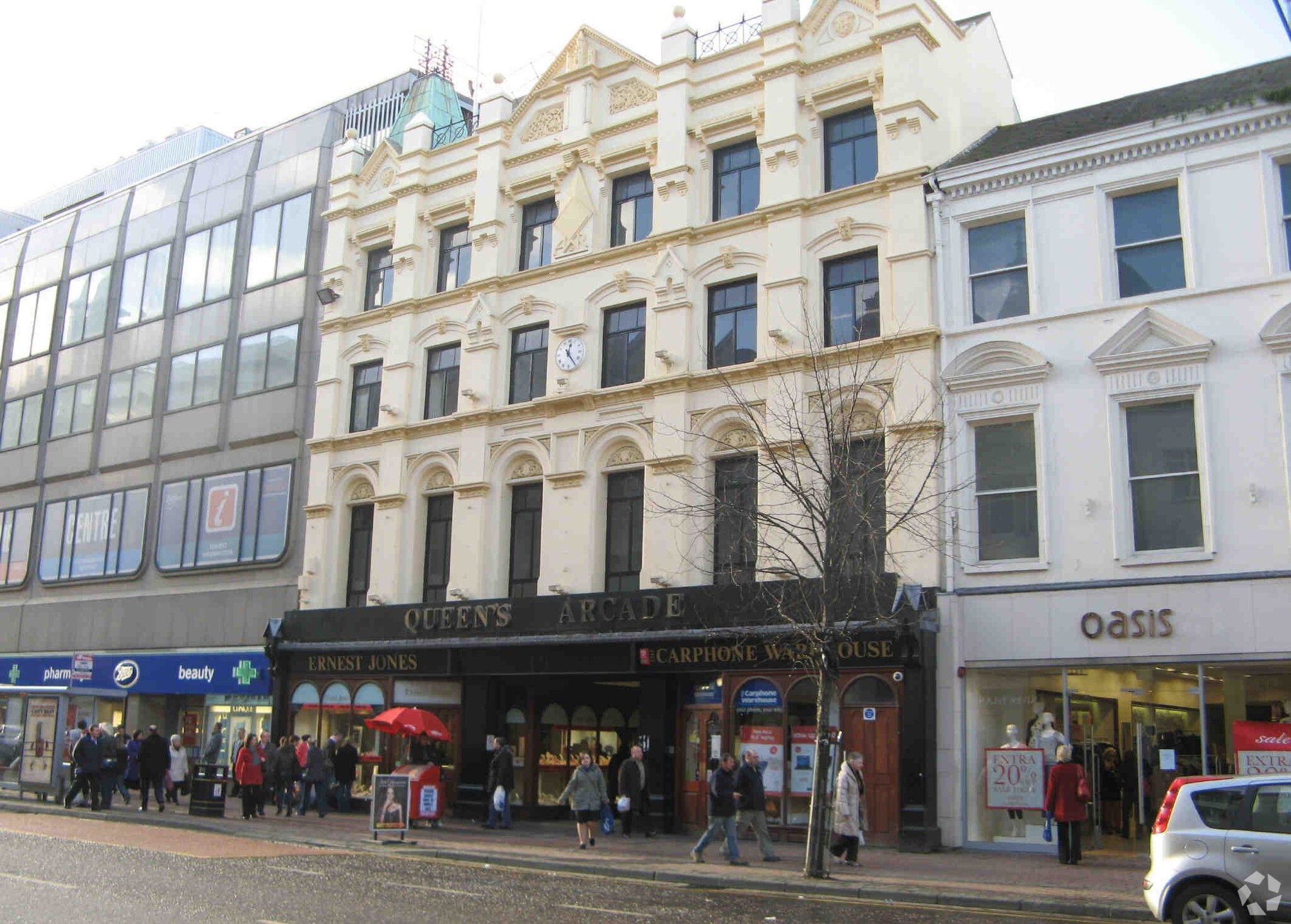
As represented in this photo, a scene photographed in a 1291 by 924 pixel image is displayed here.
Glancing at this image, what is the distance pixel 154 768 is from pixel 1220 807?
2056 centimetres

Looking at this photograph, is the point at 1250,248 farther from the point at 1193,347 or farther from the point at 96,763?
the point at 96,763

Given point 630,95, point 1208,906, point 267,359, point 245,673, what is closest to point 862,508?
point 1208,906

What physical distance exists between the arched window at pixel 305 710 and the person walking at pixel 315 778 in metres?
3.47

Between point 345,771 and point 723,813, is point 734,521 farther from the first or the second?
point 345,771

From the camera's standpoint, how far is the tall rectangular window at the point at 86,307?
38375 mm

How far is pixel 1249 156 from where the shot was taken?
1905cm

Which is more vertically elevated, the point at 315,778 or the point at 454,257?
the point at 454,257

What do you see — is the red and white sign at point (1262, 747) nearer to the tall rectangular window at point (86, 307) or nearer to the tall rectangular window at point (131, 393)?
the tall rectangular window at point (131, 393)

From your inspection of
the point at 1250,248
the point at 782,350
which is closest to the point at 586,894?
the point at 782,350

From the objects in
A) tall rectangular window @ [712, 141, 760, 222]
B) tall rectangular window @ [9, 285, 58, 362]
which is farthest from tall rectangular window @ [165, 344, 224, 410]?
tall rectangular window @ [712, 141, 760, 222]

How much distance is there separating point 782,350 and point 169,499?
64.5ft

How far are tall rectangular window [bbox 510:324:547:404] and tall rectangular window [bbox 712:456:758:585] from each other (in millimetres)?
5231

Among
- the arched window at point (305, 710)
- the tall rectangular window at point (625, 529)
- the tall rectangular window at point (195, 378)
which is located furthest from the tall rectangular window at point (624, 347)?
the tall rectangular window at point (195, 378)

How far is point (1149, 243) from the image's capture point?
64.8ft
